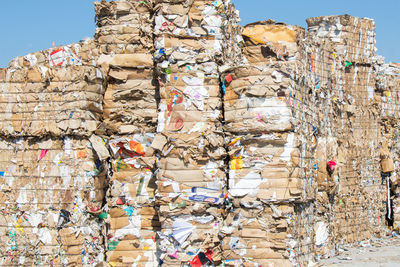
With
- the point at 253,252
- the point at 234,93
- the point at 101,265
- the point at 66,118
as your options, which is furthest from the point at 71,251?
the point at 234,93

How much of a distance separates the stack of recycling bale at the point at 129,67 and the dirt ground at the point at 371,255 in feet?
7.83

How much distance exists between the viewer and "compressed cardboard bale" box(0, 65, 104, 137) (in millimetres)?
4762

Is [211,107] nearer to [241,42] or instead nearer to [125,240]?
[241,42]

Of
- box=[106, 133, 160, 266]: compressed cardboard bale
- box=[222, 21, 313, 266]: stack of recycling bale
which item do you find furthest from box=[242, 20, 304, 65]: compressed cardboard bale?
box=[106, 133, 160, 266]: compressed cardboard bale

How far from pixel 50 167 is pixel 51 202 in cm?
33

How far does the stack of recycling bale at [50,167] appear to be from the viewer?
471 centimetres

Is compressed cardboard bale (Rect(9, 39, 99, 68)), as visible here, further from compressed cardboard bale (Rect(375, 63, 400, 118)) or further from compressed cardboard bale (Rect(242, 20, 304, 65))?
compressed cardboard bale (Rect(375, 63, 400, 118))

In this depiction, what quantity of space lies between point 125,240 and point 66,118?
1.29 meters

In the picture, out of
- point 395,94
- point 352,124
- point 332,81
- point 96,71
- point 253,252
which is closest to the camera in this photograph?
point 253,252

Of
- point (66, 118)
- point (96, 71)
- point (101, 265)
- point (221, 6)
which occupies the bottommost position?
point (101, 265)

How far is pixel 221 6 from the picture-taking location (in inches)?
188

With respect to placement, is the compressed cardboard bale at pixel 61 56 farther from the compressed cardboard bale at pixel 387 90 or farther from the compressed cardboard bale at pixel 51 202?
the compressed cardboard bale at pixel 387 90

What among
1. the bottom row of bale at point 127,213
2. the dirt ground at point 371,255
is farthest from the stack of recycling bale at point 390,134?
the bottom row of bale at point 127,213

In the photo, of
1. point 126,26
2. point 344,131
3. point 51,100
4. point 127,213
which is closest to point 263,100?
point 126,26
